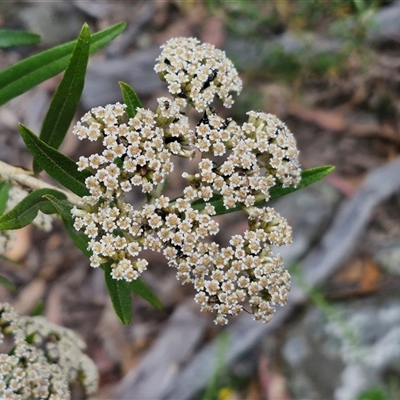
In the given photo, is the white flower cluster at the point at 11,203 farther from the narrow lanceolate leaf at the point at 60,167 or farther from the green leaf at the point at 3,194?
the narrow lanceolate leaf at the point at 60,167

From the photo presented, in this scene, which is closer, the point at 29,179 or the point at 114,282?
the point at 114,282

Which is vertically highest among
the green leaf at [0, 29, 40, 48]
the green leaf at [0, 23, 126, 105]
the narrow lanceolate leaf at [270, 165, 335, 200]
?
the green leaf at [0, 29, 40, 48]

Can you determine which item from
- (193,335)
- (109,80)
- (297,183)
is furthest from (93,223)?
(109,80)

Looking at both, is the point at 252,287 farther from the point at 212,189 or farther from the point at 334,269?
the point at 334,269

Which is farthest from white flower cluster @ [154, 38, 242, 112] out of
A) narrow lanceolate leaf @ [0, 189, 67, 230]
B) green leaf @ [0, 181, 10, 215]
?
green leaf @ [0, 181, 10, 215]

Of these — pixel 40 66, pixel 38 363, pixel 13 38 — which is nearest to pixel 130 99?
pixel 40 66

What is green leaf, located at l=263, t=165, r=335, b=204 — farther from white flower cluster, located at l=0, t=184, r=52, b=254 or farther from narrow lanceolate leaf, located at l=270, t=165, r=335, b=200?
white flower cluster, located at l=0, t=184, r=52, b=254
